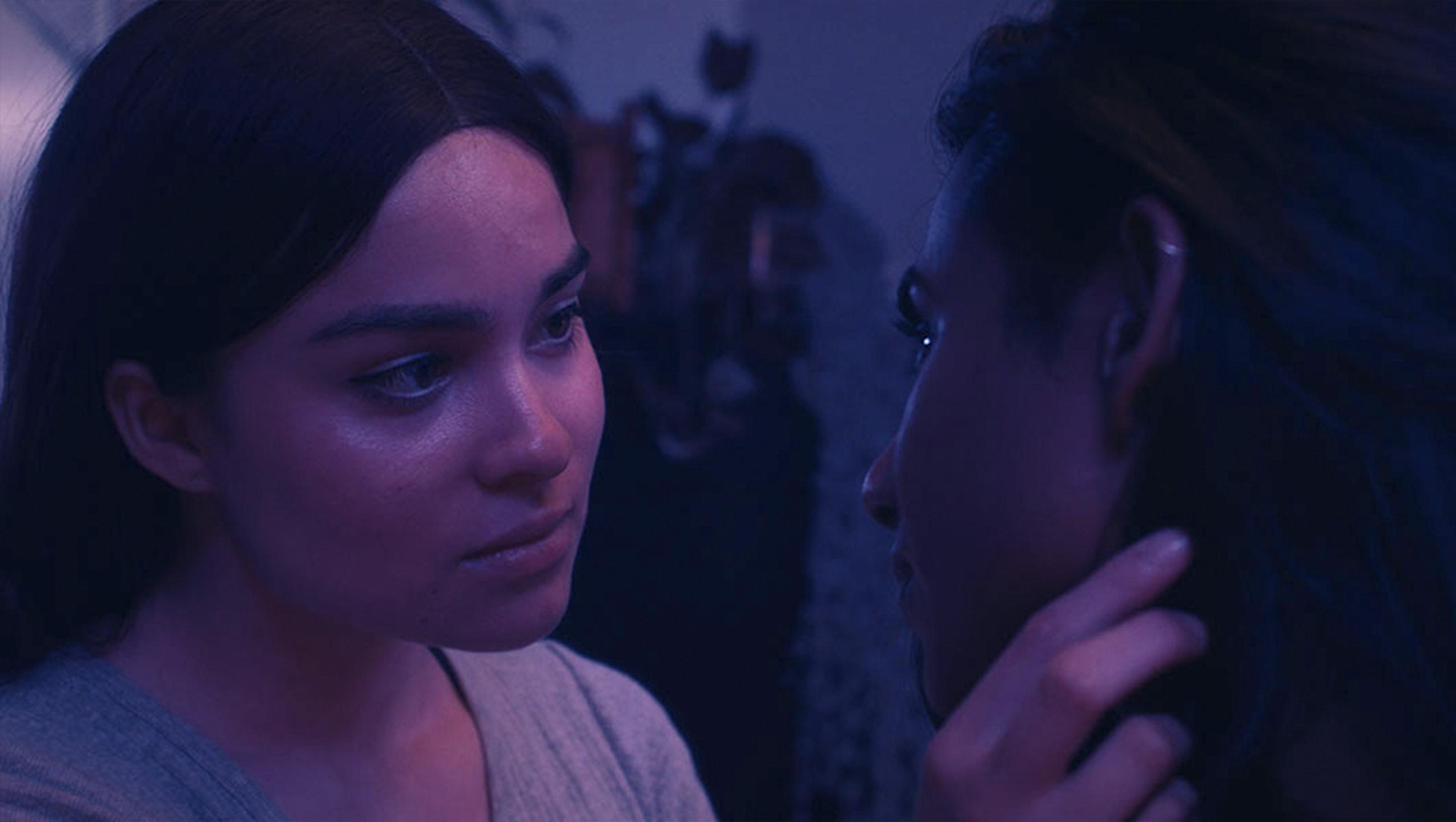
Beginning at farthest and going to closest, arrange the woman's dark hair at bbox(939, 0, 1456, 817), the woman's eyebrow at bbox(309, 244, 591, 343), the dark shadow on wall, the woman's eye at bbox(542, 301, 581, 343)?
the dark shadow on wall < the woman's eye at bbox(542, 301, 581, 343) < the woman's eyebrow at bbox(309, 244, 591, 343) < the woman's dark hair at bbox(939, 0, 1456, 817)

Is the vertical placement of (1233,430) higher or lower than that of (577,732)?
higher

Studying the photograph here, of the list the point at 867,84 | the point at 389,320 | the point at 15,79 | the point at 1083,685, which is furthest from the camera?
the point at 867,84

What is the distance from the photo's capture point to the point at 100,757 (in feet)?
2.13

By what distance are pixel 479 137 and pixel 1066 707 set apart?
1.53ft

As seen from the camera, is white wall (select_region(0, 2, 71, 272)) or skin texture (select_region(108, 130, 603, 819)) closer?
skin texture (select_region(108, 130, 603, 819))

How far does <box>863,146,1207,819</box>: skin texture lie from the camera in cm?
47

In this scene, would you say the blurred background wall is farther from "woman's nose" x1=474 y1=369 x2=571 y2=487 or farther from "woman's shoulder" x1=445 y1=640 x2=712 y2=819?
"woman's nose" x1=474 y1=369 x2=571 y2=487

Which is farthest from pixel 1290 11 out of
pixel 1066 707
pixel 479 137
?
pixel 479 137

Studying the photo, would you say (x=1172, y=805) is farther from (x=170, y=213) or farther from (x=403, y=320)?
(x=170, y=213)

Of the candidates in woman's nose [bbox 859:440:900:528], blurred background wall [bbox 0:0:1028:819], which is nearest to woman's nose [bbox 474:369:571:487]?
woman's nose [bbox 859:440:900:528]

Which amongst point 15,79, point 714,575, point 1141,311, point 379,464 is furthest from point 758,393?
point 1141,311

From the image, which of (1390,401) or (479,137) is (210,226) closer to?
(479,137)

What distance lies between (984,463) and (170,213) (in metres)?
0.49

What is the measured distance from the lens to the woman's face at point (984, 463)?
51cm
